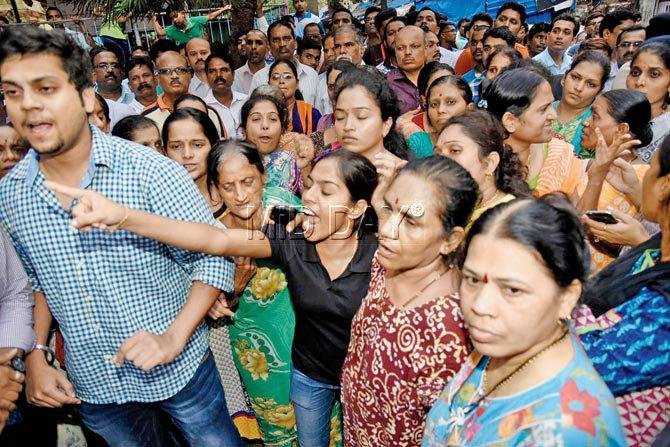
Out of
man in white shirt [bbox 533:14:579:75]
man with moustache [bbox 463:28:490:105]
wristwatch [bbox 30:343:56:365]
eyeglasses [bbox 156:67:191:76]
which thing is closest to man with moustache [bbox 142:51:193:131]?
eyeglasses [bbox 156:67:191:76]

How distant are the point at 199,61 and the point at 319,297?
4.24 metres

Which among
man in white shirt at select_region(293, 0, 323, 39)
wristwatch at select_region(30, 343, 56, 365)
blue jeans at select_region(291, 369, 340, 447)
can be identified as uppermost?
man in white shirt at select_region(293, 0, 323, 39)

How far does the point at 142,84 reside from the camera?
4.61m

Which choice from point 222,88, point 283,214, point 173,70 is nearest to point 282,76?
point 222,88

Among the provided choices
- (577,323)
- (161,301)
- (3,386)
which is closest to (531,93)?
(577,323)

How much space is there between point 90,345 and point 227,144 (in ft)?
3.80

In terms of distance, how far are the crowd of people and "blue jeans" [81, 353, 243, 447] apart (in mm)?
11

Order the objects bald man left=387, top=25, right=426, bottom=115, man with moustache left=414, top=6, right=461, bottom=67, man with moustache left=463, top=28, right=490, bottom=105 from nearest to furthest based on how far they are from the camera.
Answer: bald man left=387, top=25, right=426, bottom=115, man with moustache left=463, top=28, right=490, bottom=105, man with moustache left=414, top=6, right=461, bottom=67

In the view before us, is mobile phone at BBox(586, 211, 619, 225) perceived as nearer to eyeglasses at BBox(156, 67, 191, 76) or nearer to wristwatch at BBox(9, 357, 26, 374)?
wristwatch at BBox(9, 357, 26, 374)

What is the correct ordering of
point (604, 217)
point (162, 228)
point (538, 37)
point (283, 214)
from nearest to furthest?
point (162, 228)
point (604, 217)
point (283, 214)
point (538, 37)

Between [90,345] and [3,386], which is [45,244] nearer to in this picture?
[90,345]

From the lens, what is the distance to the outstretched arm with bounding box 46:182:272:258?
134cm

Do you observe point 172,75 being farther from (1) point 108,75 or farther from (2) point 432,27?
(2) point 432,27

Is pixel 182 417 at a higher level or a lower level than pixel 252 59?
lower
